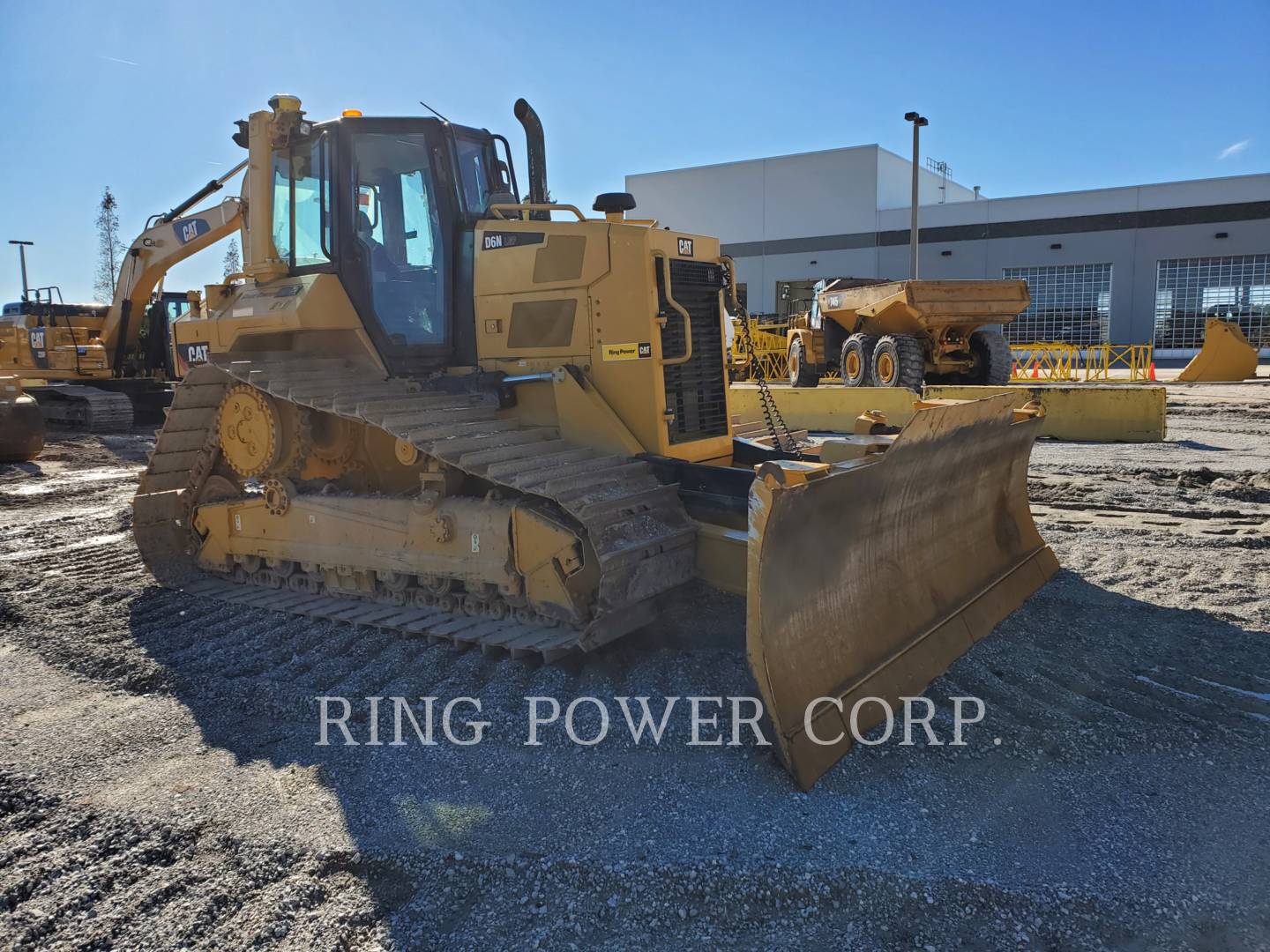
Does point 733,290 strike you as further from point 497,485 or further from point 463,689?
point 463,689

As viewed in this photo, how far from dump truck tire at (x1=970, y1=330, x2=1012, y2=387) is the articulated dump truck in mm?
11516

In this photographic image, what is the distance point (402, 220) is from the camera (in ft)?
18.4

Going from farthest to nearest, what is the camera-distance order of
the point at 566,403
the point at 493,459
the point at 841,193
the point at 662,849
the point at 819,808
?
the point at 841,193
the point at 566,403
the point at 493,459
the point at 819,808
the point at 662,849

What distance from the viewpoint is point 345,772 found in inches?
138

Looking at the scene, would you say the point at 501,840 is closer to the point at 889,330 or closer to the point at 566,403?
the point at 566,403

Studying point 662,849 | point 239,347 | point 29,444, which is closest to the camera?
point 662,849

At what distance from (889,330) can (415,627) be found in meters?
13.9

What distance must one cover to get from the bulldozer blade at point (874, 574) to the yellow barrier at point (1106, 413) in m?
7.28

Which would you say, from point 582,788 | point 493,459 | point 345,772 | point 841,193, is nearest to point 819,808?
point 582,788

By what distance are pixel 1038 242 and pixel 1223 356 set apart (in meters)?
15.7

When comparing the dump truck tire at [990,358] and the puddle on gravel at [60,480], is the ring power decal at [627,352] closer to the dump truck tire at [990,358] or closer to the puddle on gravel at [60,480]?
the puddle on gravel at [60,480]

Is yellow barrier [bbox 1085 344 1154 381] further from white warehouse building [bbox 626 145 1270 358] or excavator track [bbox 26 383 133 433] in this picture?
excavator track [bbox 26 383 133 433]

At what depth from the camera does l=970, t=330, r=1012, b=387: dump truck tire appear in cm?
1633

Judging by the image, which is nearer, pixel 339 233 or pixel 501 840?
pixel 501 840
